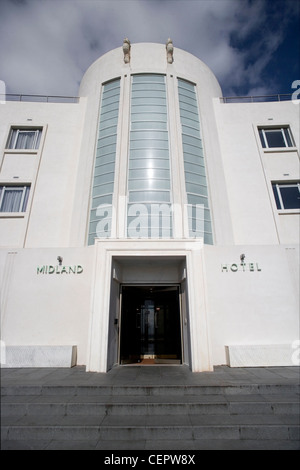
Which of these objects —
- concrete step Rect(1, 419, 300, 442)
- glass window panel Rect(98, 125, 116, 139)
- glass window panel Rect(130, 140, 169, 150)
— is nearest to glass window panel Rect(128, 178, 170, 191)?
glass window panel Rect(130, 140, 169, 150)

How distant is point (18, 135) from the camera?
11984 mm

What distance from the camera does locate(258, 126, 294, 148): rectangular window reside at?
39.2ft

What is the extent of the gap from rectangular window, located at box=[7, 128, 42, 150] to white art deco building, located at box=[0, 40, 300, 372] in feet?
0.22

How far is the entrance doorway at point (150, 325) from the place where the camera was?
8630mm

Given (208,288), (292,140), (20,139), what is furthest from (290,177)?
(20,139)

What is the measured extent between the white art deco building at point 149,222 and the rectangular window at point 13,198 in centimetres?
5

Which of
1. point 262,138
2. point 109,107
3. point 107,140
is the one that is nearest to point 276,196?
point 262,138

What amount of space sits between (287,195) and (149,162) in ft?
21.9

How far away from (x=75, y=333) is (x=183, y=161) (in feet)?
26.6

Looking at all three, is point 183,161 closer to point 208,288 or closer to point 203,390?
point 208,288

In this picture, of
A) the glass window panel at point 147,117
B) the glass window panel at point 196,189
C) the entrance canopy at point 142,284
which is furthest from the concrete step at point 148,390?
the glass window panel at point 147,117

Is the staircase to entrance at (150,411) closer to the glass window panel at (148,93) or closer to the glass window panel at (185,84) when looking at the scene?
the glass window panel at (148,93)

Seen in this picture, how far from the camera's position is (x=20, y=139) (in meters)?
11.9
